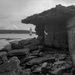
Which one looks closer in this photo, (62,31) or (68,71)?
(68,71)

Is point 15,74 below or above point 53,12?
below

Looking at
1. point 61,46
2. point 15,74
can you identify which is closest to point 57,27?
point 61,46

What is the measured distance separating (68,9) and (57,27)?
5.70 ft

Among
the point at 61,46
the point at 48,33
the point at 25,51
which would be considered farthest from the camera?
the point at 48,33

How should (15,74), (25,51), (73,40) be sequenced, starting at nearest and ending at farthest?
(15,74) < (73,40) < (25,51)

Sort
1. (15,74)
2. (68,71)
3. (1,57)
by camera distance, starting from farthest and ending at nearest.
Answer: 1. (1,57)
2. (68,71)
3. (15,74)

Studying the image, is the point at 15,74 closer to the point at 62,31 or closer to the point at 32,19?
the point at 62,31

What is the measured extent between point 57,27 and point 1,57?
17.0ft

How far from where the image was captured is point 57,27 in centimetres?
1269

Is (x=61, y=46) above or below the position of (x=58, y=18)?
below

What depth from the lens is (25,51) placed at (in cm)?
1126

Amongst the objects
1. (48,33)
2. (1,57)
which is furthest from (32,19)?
(1,57)

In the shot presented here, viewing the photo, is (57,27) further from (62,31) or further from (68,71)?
(68,71)

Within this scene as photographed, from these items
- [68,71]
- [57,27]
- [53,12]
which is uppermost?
[53,12]
